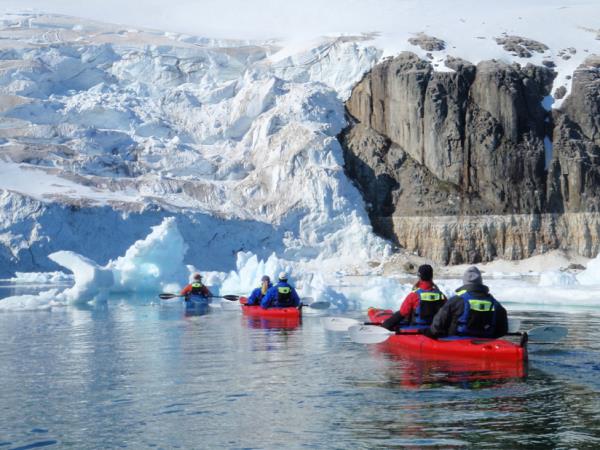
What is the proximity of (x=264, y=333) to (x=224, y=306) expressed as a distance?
27.5 feet

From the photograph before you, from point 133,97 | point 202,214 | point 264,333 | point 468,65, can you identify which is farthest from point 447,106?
point 264,333

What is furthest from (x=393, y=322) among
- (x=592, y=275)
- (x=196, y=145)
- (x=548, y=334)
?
(x=196, y=145)

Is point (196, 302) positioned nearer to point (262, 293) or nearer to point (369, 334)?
point (262, 293)

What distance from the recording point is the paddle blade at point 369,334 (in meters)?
14.6

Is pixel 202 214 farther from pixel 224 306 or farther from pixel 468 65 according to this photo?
pixel 224 306

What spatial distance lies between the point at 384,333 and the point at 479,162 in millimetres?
48560

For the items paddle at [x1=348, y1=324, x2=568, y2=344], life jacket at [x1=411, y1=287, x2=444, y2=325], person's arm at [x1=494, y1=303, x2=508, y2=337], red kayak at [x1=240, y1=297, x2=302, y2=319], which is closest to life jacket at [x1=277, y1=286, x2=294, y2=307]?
red kayak at [x1=240, y1=297, x2=302, y2=319]

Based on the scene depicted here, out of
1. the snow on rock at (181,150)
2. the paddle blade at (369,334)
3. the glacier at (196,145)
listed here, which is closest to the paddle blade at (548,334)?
the paddle blade at (369,334)

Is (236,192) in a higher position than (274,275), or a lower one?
higher

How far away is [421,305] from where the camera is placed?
46.9 ft

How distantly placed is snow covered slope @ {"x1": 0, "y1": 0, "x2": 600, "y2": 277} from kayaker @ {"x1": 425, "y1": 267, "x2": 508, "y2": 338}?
41485mm

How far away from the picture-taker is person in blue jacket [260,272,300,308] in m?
23.0

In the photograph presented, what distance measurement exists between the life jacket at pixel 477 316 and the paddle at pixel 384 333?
1445 millimetres

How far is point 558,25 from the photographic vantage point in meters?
69.1
